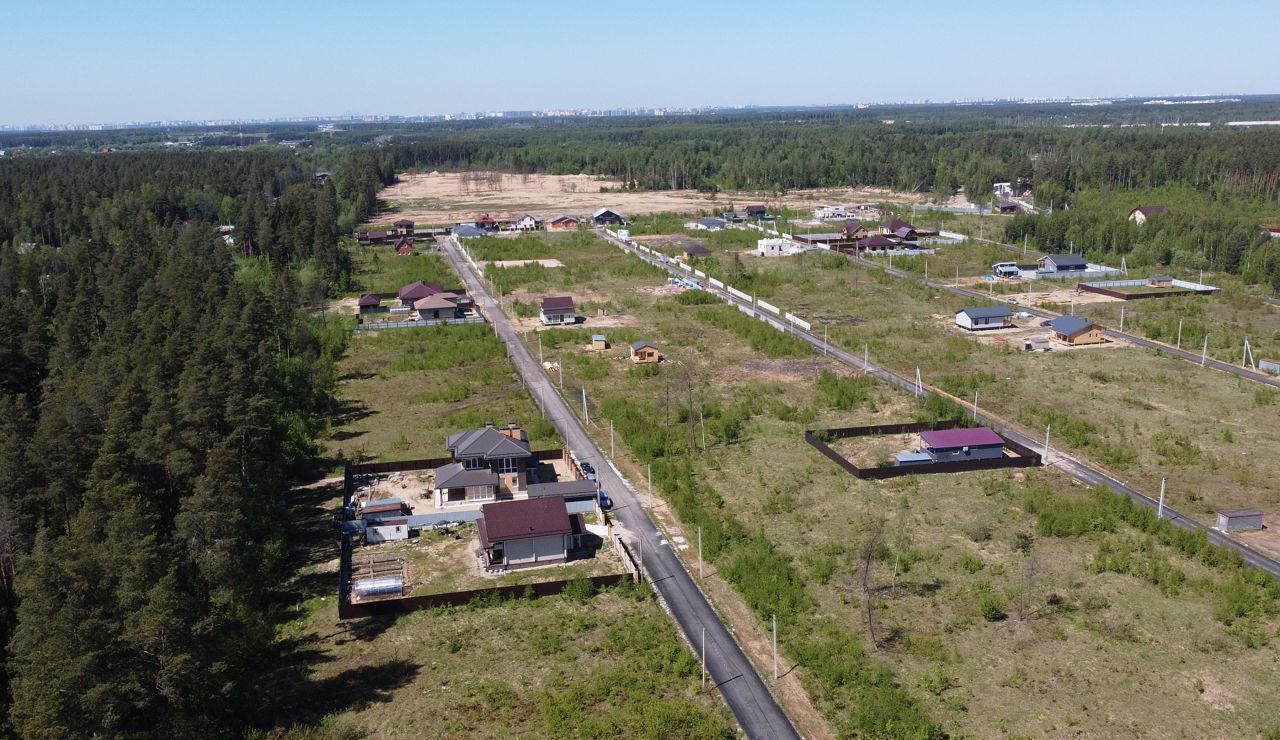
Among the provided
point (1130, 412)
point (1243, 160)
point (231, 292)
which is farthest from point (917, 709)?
point (1243, 160)

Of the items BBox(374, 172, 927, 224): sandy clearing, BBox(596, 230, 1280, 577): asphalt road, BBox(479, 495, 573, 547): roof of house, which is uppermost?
BBox(374, 172, 927, 224): sandy clearing

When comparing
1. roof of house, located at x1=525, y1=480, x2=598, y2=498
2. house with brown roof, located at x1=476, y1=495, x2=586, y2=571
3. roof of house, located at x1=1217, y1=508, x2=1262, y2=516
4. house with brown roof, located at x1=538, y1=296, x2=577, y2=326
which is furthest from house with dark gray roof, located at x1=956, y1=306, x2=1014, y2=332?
house with brown roof, located at x1=476, y1=495, x2=586, y2=571

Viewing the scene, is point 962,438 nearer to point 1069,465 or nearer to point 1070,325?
point 1069,465

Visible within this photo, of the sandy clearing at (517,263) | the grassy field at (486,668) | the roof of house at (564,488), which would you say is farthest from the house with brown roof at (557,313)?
the grassy field at (486,668)

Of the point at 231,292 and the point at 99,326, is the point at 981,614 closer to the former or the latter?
the point at 231,292

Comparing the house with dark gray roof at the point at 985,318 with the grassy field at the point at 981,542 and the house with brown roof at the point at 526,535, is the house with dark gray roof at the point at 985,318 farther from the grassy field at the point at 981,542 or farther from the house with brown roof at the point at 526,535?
the house with brown roof at the point at 526,535

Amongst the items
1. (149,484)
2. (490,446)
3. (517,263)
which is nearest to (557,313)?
(517,263)

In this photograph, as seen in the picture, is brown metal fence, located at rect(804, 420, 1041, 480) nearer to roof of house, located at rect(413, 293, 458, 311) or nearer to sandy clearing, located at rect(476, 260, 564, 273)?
roof of house, located at rect(413, 293, 458, 311)

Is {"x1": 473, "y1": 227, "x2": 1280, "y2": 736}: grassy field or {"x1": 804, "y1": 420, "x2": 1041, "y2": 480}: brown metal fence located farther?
{"x1": 804, "y1": 420, "x2": 1041, "y2": 480}: brown metal fence
